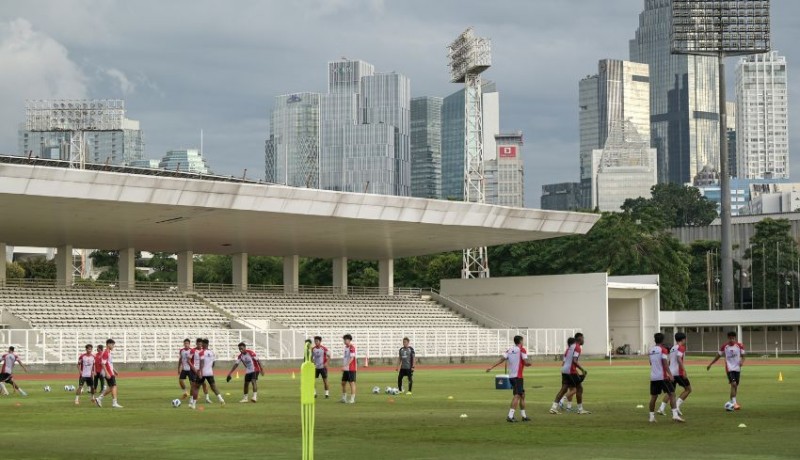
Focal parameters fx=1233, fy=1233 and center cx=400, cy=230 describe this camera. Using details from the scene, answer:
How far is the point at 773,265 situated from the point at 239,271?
55.5 m

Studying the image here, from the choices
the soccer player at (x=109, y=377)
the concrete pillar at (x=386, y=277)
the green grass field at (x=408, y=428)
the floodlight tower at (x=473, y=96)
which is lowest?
the green grass field at (x=408, y=428)

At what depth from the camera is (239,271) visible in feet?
260

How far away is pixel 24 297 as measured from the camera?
6253 cm

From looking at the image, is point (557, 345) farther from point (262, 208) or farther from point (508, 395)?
point (508, 395)

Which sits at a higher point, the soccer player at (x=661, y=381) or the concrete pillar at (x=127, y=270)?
the concrete pillar at (x=127, y=270)

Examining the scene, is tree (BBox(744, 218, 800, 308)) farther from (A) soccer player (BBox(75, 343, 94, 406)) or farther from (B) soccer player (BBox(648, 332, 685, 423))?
(B) soccer player (BBox(648, 332, 685, 423))

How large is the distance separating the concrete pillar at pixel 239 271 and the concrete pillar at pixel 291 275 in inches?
109

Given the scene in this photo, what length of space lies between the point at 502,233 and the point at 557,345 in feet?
23.4

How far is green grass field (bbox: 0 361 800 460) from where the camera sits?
720 inches

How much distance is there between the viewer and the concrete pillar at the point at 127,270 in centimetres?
7200

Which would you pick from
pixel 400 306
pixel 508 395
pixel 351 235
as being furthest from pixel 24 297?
pixel 508 395

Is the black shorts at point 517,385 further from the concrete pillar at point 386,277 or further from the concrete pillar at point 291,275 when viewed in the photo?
the concrete pillar at point 386,277

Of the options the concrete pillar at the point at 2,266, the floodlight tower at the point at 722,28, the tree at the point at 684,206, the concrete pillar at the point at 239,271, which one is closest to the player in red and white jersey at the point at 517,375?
the concrete pillar at the point at 2,266

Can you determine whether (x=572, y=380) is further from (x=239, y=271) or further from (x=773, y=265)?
(x=773, y=265)
